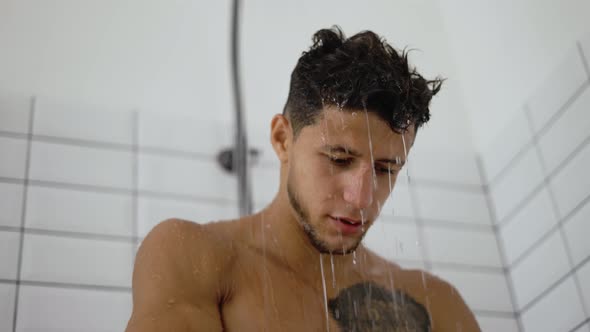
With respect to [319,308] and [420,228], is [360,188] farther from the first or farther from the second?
[420,228]

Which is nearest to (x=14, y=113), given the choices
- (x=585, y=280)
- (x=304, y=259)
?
(x=304, y=259)

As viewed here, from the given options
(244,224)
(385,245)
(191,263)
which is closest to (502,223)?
(385,245)

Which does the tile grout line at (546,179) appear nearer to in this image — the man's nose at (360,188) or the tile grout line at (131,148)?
the tile grout line at (131,148)

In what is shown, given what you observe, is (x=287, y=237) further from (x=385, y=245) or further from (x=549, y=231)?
(x=549, y=231)

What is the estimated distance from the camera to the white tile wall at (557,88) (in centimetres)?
206

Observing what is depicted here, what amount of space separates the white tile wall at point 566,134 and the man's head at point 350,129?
456mm

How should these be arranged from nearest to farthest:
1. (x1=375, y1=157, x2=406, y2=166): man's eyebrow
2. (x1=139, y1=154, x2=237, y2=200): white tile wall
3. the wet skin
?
Result: the wet skin < (x1=375, y1=157, x2=406, y2=166): man's eyebrow < (x1=139, y1=154, x2=237, y2=200): white tile wall

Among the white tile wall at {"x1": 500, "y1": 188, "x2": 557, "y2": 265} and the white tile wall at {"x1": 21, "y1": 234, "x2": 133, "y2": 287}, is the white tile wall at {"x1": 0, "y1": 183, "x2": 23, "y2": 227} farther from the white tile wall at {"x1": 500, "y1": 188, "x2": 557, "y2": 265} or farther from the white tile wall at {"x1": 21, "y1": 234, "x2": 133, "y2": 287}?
the white tile wall at {"x1": 500, "y1": 188, "x2": 557, "y2": 265}

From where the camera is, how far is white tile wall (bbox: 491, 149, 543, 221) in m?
2.22

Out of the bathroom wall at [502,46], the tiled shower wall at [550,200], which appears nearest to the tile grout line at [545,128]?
the tiled shower wall at [550,200]

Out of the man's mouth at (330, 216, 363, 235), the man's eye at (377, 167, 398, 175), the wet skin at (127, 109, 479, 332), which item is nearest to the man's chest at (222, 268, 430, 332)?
the wet skin at (127, 109, 479, 332)

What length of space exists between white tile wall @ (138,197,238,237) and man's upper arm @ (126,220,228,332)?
1.58 feet

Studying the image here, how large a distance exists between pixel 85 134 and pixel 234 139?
1.29 feet

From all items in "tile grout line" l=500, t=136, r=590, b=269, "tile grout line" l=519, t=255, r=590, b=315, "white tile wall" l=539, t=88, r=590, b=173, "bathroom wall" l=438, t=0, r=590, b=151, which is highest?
"bathroom wall" l=438, t=0, r=590, b=151
